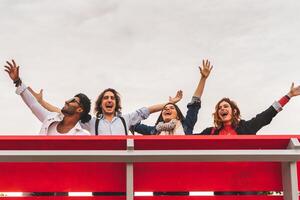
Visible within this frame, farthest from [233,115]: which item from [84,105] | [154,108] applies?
[84,105]

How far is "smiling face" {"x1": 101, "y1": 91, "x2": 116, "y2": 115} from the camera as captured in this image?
19.1ft

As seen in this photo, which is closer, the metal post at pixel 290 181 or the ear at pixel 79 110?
the metal post at pixel 290 181

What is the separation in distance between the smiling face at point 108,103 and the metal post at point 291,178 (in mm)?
2726

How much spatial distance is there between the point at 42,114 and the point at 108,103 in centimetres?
84

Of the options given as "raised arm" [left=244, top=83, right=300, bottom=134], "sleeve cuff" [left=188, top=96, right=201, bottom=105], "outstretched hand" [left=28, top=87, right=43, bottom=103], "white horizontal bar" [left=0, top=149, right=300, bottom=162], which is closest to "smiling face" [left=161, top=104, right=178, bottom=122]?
"sleeve cuff" [left=188, top=96, right=201, bottom=105]

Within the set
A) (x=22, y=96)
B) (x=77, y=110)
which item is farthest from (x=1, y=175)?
(x=22, y=96)

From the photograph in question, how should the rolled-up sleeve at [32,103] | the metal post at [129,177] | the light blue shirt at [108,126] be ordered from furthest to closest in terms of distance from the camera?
1. the rolled-up sleeve at [32,103]
2. the light blue shirt at [108,126]
3. the metal post at [129,177]

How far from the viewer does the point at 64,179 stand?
353cm

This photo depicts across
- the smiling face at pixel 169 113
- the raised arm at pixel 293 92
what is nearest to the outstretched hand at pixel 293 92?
the raised arm at pixel 293 92

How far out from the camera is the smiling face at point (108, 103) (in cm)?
581

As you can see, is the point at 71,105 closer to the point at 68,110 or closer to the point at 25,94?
the point at 68,110

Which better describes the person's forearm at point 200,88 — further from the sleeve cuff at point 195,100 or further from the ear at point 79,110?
the ear at point 79,110

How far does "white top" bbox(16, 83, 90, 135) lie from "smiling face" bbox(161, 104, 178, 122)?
0.95 meters

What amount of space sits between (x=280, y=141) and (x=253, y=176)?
362 millimetres
